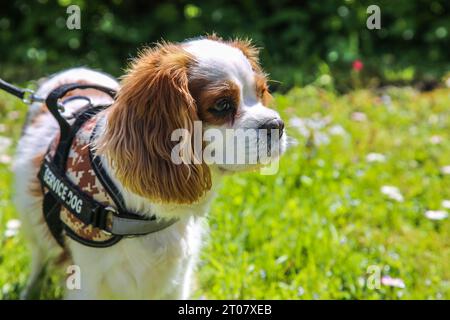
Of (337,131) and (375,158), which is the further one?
(337,131)

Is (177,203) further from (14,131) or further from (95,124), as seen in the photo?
(14,131)

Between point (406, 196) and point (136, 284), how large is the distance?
2114 millimetres

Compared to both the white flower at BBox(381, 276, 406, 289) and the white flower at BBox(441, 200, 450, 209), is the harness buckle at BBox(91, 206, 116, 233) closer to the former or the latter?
the white flower at BBox(381, 276, 406, 289)

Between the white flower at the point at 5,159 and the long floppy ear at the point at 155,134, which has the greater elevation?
the long floppy ear at the point at 155,134

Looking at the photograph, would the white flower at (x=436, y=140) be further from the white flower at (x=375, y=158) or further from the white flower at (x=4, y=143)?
the white flower at (x=4, y=143)

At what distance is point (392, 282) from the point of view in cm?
296

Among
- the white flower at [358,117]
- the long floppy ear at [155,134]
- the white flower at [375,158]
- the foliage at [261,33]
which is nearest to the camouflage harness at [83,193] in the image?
the long floppy ear at [155,134]

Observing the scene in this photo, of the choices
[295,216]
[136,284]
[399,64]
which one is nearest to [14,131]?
[295,216]

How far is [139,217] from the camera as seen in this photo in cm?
238

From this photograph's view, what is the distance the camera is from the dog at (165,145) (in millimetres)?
2260

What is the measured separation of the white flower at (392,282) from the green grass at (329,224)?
1.5 inches

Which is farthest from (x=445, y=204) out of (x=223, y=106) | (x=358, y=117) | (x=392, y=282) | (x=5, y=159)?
(x=5, y=159)

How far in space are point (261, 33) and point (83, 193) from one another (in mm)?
4376

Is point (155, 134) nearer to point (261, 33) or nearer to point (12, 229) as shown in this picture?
point (12, 229)
